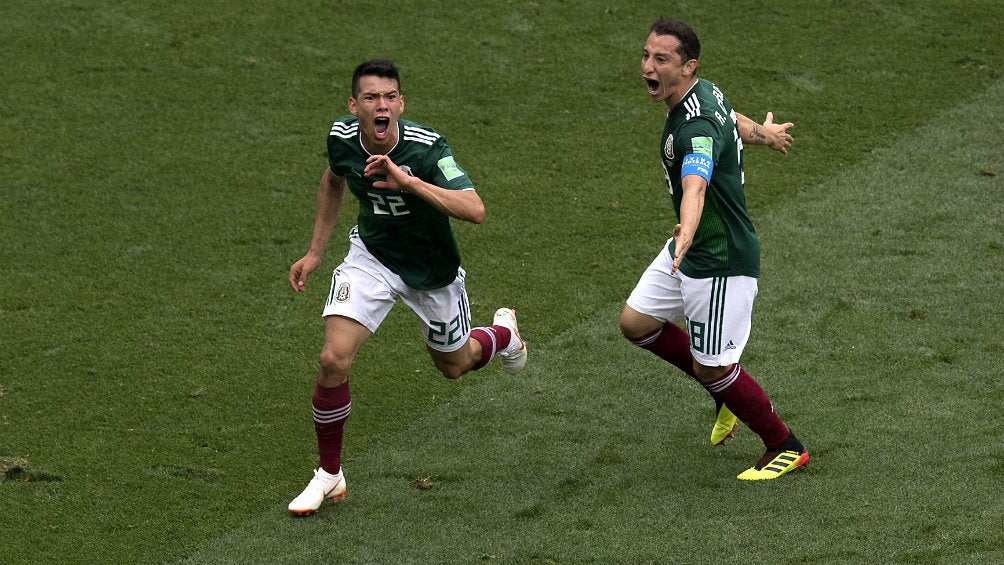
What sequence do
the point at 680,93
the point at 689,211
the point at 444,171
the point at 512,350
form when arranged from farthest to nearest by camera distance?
the point at 512,350, the point at 680,93, the point at 444,171, the point at 689,211

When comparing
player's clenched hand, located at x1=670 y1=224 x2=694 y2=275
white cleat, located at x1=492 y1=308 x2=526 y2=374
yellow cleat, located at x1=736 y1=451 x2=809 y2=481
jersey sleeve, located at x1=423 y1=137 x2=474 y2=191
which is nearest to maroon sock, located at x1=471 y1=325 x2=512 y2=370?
white cleat, located at x1=492 y1=308 x2=526 y2=374

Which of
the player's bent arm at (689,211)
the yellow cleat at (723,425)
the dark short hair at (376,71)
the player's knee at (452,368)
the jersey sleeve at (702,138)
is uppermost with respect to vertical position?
the dark short hair at (376,71)

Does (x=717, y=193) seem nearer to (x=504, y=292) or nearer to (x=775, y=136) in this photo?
(x=775, y=136)

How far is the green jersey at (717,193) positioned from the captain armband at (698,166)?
130 mm

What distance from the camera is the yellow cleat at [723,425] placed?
21.0ft

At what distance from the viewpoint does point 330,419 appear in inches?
229

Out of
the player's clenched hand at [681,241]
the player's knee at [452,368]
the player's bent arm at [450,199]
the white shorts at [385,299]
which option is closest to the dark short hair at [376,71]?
the player's bent arm at [450,199]

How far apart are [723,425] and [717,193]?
A: 1255 millimetres

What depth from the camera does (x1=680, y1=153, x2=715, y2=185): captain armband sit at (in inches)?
214

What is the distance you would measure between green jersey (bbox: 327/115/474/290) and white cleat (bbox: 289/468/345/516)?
36.7 inches

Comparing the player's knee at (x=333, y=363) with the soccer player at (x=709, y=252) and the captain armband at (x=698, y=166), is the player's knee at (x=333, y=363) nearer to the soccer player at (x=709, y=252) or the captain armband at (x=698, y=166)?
the soccer player at (x=709, y=252)

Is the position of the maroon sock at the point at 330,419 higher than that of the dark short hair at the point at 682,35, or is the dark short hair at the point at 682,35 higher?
the dark short hair at the point at 682,35

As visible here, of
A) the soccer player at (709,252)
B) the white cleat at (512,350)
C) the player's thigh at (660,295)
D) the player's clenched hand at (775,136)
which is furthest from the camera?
the white cleat at (512,350)

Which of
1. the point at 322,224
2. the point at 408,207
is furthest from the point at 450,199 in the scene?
the point at 322,224
